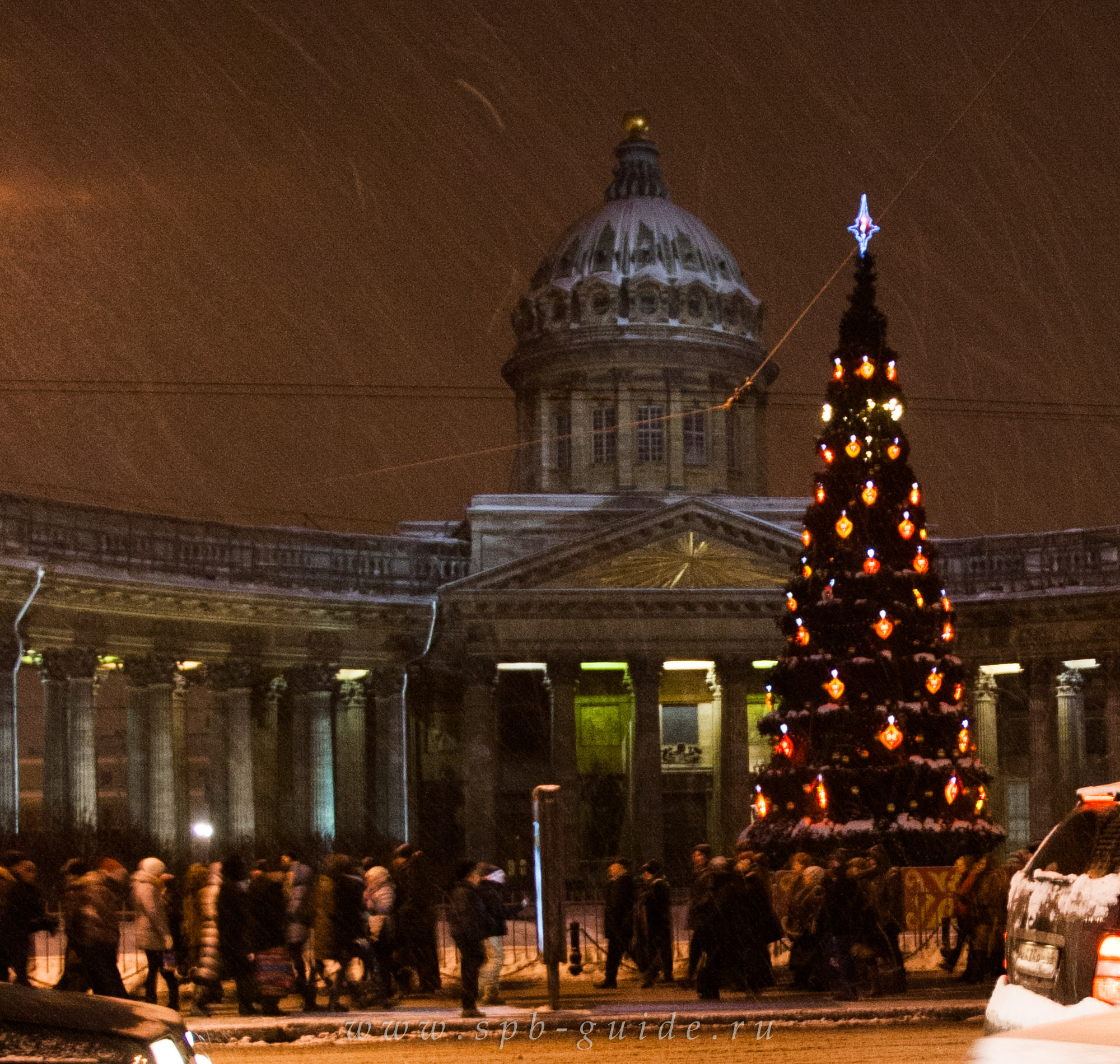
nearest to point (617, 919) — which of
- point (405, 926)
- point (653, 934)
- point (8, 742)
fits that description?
point (653, 934)

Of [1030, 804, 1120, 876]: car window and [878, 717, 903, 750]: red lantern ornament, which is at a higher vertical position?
[878, 717, 903, 750]: red lantern ornament

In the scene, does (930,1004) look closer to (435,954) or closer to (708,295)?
(435,954)

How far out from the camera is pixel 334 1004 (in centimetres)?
2055

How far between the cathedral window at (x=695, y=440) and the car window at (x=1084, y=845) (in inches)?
2471

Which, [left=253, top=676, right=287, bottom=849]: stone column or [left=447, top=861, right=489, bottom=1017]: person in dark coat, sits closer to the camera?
[left=447, top=861, right=489, bottom=1017]: person in dark coat

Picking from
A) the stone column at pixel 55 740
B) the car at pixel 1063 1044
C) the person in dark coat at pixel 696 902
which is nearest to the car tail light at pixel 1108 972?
the car at pixel 1063 1044

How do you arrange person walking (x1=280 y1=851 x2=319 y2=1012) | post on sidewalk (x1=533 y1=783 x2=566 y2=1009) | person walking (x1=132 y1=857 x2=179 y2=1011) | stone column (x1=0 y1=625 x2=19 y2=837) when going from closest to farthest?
1. post on sidewalk (x1=533 y1=783 x2=566 y2=1009)
2. person walking (x1=132 y1=857 x2=179 y2=1011)
3. person walking (x1=280 y1=851 x2=319 y2=1012)
4. stone column (x1=0 y1=625 x2=19 y2=837)

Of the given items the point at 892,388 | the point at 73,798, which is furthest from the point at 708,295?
the point at 892,388

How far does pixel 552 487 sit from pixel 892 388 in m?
46.3

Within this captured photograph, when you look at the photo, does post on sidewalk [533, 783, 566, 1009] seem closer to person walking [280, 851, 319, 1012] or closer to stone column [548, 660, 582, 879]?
person walking [280, 851, 319, 1012]

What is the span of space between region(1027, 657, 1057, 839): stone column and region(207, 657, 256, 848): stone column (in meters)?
22.7

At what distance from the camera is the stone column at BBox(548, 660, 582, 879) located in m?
59.2

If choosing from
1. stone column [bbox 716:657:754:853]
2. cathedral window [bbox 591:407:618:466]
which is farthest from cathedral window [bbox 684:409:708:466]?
stone column [bbox 716:657:754:853]

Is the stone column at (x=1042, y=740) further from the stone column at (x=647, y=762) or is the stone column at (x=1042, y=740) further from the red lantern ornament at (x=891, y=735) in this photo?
the red lantern ornament at (x=891, y=735)
